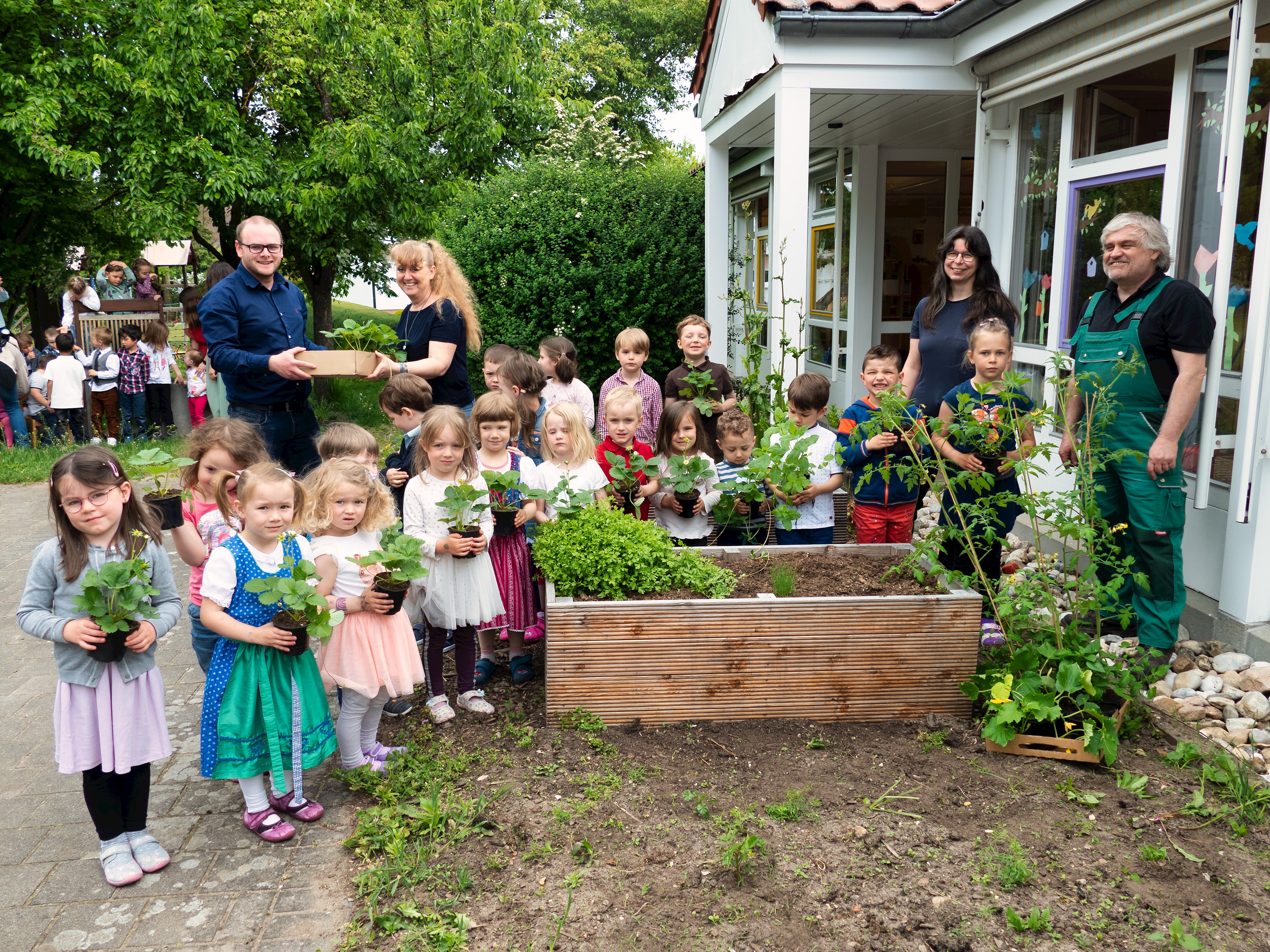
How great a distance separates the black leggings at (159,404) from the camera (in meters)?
12.4

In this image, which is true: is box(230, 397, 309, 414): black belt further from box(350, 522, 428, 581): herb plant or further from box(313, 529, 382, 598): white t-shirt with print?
box(350, 522, 428, 581): herb plant

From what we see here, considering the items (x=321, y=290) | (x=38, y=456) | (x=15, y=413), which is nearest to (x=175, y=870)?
(x=38, y=456)

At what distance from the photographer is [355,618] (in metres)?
3.41

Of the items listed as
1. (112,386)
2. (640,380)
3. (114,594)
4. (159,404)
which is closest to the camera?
(114,594)

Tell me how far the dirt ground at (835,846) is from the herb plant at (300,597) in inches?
32.5

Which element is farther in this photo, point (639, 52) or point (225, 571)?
point (639, 52)

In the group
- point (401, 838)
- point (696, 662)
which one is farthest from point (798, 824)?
point (401, 838)

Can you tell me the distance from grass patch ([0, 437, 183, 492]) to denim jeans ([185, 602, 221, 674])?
255 inches

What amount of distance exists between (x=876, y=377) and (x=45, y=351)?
15211 mm

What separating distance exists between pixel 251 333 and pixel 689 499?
2182 mm

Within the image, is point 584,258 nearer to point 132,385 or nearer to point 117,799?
point 132,385

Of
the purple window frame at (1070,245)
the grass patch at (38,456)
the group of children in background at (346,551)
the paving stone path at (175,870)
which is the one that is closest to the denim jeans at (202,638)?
the group of children in background at (346,551)

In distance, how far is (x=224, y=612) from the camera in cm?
305

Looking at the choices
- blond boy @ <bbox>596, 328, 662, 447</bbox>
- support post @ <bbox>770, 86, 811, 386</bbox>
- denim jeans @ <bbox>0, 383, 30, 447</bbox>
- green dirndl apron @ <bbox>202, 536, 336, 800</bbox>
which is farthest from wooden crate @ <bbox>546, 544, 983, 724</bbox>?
denim jeans @ <bbox>0, 383, 30, 447</bbox>
